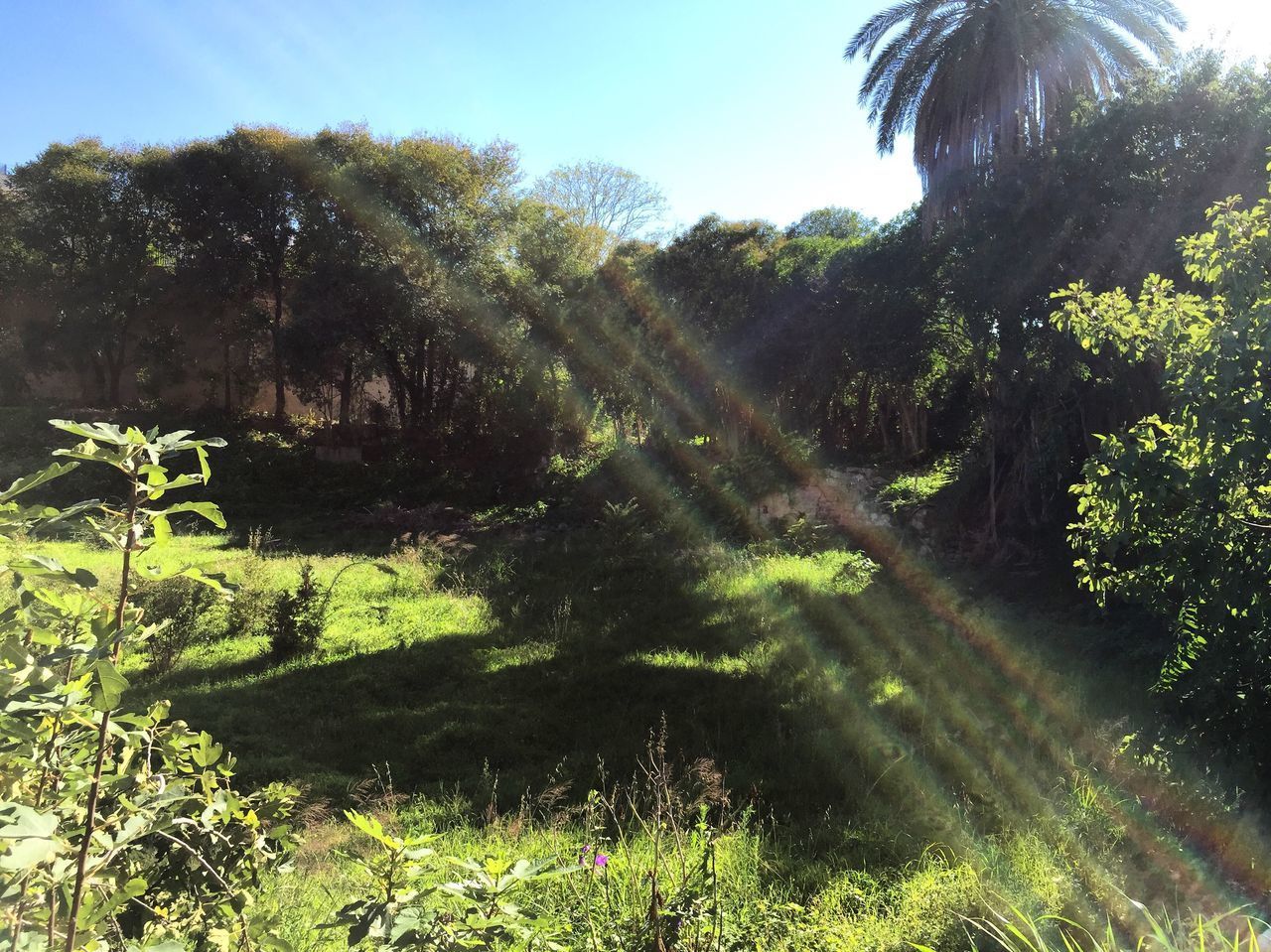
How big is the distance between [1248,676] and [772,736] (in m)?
2.92

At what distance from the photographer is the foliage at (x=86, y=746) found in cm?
97

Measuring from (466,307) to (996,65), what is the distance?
38.9ft

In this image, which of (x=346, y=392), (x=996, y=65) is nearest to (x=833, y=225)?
(x=996, y=65)

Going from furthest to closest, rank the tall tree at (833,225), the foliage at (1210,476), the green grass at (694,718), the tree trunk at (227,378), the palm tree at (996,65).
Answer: the tree trunk at (227,378), the tall tree at (833,225), the palm tree at (996,65), the green grass at (694,718), the foliage at (1210,476)

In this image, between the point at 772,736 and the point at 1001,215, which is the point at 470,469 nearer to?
the point at 1001,215

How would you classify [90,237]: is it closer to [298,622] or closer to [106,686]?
[298,622]

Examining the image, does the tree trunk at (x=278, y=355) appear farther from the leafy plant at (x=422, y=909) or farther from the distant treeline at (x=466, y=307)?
the leafy plant at (x=422, y=909)

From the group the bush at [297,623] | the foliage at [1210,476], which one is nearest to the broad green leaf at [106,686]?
the foliage at [1210,476]

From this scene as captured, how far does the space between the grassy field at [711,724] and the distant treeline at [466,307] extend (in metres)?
4.55

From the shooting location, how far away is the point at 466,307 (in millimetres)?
17750

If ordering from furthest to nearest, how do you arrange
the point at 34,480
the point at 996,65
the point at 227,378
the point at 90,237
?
the point at 227,378 → the point at 90,237 → the point at 996,65 → the point at 34,480

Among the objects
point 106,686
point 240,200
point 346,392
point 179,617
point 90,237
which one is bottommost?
point 179,617

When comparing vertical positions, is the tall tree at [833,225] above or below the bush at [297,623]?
above

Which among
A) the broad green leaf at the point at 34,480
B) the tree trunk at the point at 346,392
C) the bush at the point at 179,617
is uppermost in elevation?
the tree trunk at the point at 346,392
